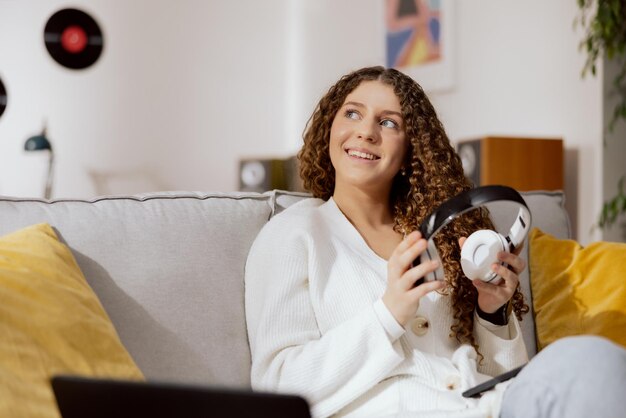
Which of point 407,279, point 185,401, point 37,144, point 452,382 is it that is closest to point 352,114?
point 407,279

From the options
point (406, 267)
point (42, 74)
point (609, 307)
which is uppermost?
point (42, 74)

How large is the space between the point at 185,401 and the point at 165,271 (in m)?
0.95

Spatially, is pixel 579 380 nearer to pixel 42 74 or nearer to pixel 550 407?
pixel 550 407

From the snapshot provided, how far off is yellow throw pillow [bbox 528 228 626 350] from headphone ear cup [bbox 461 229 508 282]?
48 cm

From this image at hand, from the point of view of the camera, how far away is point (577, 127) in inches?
144

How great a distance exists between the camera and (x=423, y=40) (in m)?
4.57

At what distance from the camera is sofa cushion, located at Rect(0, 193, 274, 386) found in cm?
160

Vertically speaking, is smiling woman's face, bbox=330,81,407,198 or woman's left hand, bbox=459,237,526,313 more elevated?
smiling woman's face, bbox=330,81,407,198

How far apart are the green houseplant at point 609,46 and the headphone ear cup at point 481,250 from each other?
1.92m

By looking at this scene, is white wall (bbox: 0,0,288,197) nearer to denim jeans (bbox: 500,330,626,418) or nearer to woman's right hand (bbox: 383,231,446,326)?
woman's right hand (bbox: 383,231,446,326)

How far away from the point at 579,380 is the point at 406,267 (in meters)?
0.37

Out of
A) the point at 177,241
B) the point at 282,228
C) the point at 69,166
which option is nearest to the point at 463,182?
the point at 282,228

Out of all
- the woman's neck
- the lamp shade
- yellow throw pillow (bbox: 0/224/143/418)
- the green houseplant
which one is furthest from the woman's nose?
the lamp shade

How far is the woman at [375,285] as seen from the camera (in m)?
1.50
